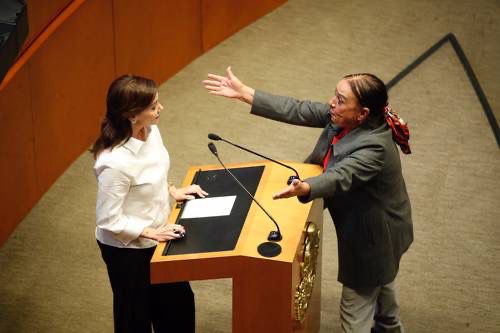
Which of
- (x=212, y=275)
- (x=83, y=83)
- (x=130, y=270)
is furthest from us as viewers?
(x=83, y=83)

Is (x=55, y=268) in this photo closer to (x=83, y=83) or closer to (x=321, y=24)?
(x=83, y=83)

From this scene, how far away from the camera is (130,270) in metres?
2.95

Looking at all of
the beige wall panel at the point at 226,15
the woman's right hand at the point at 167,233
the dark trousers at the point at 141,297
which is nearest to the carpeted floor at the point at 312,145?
the beige wall panel at the point at 226,15

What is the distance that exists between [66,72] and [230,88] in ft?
4.80

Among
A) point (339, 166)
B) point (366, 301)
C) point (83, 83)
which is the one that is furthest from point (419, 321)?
point (83, 83)

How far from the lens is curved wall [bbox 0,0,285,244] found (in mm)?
4078

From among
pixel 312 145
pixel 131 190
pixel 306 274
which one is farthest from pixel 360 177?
pixel 312 145

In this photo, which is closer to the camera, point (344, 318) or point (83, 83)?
point (344, 318)

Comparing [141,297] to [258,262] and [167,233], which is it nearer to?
[167,233]

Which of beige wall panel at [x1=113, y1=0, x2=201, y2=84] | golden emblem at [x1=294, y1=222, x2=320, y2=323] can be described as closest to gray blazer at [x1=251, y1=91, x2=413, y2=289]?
golden emblem at [x1=294, y1=222, x2=320, y2=323]

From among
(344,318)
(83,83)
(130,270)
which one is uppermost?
(83,83)

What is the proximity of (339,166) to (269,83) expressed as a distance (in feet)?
7.85

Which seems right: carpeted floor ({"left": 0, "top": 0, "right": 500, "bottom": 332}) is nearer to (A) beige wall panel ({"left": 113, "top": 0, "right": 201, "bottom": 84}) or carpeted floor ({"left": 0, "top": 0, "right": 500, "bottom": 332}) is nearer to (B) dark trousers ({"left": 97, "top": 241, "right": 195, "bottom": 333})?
(A) beige wall panel ({"left": 113, "top": 0, "right": 201, "bottom": 84})

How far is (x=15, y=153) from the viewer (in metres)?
4.09
